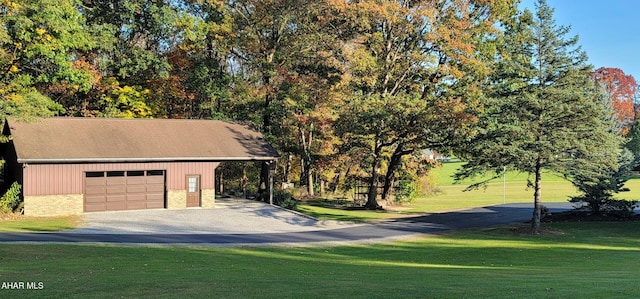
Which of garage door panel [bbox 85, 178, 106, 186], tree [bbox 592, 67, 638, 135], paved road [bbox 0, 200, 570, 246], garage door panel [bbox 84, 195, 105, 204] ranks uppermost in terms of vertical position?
tree [bbox 592, 67, 638, 135]

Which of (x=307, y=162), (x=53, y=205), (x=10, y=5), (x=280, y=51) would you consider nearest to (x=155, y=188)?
(x=53, y=205)

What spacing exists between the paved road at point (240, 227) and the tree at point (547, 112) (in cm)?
530

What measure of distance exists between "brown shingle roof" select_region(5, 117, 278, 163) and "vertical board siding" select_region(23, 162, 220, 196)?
0.63 metres

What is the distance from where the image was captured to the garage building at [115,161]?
91.8 ft

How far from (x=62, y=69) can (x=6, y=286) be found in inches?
918

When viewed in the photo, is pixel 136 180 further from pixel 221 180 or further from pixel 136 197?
pixel 221 180

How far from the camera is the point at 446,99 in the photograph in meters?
33.3

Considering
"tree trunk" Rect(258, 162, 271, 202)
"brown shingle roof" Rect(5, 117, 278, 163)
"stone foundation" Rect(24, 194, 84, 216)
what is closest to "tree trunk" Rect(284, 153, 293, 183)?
"tree trunk" Rect(258, 162, 271, 202)

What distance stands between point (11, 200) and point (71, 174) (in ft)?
9.86

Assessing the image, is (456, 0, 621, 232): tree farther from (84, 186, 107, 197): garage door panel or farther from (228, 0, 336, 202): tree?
(84, 186, 107, 197): garage door panel

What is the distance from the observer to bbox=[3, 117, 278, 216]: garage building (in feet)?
91.8

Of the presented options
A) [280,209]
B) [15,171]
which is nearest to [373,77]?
[280,209]

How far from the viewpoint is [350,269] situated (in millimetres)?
14453

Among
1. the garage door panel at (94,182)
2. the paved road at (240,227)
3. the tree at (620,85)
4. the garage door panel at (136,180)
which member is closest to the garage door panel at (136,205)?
the paved road at (240,227)
